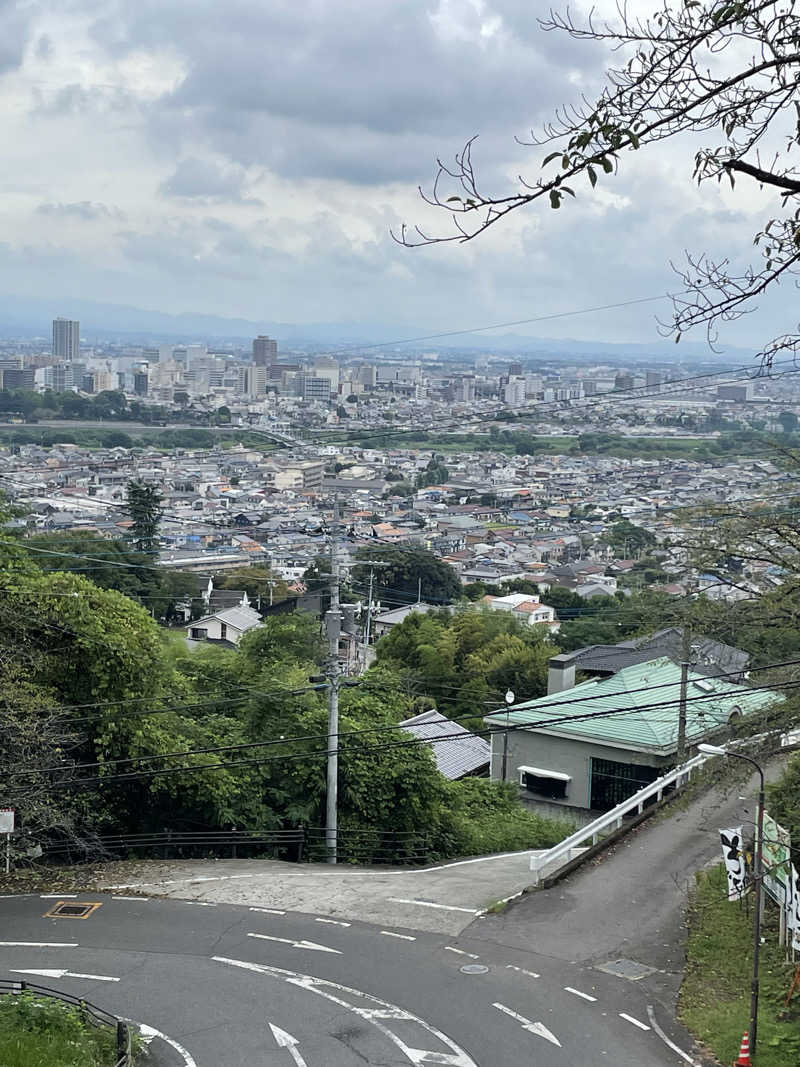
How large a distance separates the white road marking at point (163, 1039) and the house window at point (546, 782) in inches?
666

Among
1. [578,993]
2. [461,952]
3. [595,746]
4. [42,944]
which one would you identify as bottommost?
[595,746]

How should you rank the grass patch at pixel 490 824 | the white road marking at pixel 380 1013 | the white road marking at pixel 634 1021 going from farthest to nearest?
1. the grass patch at pixel 490 824
2. the white road marking at pixel 634 1021
3. the white road marking at pixel 380 1013

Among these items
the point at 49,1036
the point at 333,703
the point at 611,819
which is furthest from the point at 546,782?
the point at 49,1036

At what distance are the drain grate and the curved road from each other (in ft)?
0.45

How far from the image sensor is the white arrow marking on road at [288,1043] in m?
12.1

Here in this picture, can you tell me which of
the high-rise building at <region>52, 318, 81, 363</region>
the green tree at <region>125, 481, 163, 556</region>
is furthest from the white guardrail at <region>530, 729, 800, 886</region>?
the high-rise building at <region>52, 318, 81, 363</region>

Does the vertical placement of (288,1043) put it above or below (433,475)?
below

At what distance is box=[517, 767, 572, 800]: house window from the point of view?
2853 cm

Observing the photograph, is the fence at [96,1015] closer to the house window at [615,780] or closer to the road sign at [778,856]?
the road sign at [778,856]

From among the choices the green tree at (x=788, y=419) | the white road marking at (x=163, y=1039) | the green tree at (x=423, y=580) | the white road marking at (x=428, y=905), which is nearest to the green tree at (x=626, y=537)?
the green tree at (x=423, y=580)

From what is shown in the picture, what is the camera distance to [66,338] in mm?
157500

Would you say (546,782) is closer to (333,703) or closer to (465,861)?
(465,861)

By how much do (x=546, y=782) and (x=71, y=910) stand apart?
14476 mm

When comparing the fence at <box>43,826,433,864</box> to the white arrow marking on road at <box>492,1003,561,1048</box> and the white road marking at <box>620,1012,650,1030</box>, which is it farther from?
the white road marking at <box>620,1012,650,1030</box>
